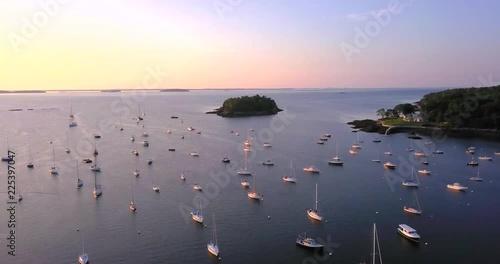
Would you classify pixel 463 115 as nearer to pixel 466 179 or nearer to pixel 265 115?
pixel 466 179

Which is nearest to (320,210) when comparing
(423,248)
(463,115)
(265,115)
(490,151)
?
(423,248)

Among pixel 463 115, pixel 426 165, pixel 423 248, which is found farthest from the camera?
pixel 463 115

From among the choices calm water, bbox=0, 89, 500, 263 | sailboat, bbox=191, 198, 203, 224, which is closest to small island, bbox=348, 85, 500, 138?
calm water, bbox=0, 89, 500, 263

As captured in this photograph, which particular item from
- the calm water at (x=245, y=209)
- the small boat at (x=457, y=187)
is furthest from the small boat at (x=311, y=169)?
the small boat at (x=457, y=187)
